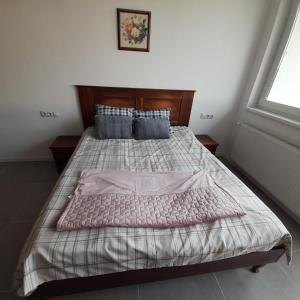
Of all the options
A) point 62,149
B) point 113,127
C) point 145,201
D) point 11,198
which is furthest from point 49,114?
point 145,201

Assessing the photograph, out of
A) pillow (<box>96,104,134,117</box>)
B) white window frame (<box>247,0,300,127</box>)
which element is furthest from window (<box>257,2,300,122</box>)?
pillow (<box>96,104,134,117</box>)

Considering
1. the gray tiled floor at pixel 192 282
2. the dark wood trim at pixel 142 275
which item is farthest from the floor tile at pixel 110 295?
the dark wood trim at pixel 142 275

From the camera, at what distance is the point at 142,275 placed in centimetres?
99

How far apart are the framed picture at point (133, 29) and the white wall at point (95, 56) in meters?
0.06

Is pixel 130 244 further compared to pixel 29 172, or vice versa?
pixel 29 172

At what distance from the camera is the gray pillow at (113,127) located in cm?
204

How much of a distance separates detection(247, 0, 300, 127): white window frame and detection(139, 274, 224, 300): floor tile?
1.73m

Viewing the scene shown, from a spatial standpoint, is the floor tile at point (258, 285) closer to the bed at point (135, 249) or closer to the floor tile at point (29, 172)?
the bed at point (135, 249)

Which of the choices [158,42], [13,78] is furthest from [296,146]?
[13,78]

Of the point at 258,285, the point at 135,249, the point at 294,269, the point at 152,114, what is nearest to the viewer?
the point at 135,249

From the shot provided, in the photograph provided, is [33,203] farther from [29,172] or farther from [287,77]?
[287,77]

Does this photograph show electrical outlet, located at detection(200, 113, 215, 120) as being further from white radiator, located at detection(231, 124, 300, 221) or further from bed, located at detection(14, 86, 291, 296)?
bed, located at detection(14, 86, 291, 296)

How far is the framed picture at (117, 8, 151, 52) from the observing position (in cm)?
192

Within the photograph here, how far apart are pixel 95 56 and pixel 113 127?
90 centimetres
